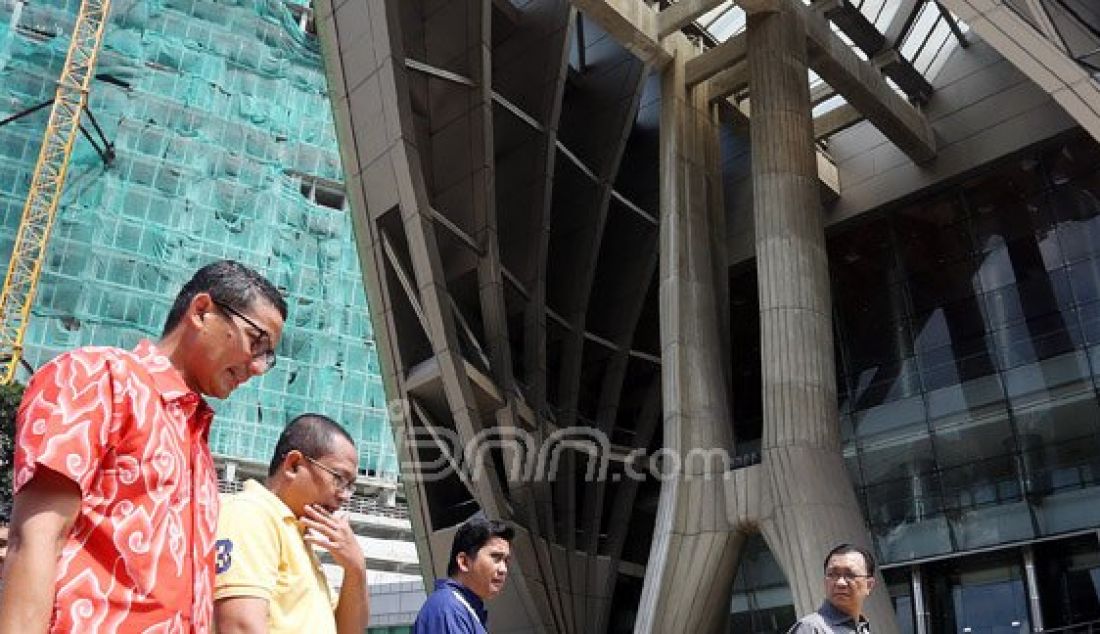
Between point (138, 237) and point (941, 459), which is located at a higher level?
point (138, 237)

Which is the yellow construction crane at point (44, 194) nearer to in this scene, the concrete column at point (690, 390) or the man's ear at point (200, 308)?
the concrete column at point (690, 390)

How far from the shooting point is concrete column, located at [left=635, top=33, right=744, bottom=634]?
1559 cm

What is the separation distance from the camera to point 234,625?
8.98ft

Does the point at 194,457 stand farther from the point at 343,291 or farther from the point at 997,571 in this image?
the point at 343,291

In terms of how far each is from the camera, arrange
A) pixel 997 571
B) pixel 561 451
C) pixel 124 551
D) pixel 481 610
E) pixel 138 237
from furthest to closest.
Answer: pixel 138 237 < pixel 561 451 < pixel 997 571 < pixel 481 610 < pixel 124 551

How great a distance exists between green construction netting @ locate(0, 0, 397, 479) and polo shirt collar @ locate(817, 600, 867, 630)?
121ft

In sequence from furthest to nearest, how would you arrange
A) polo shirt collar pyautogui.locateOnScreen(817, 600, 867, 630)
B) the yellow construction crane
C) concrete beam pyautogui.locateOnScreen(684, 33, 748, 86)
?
the yellow construction crane
concrete beam pyautogui.locateOnScreen(684, 33, 748, 86)
polo shirt collar pyautogui.locateOnScreen(817, 600, 867, 630)

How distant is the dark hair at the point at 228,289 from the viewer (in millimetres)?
2525

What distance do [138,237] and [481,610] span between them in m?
39.3

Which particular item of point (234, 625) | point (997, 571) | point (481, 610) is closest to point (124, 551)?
point (234, 625)

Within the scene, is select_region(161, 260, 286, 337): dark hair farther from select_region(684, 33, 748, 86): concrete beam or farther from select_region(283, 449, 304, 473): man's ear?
select_region(684, 33, 748, 86): concrete beam

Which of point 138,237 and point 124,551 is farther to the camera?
point 138,237

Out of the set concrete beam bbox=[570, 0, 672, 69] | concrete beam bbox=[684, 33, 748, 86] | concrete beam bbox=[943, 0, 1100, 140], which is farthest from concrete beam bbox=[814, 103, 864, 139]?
concrete beam bbox=[943, 0, 1100, 140]

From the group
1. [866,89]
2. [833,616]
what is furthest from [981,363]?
[833,616]
